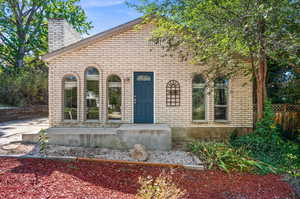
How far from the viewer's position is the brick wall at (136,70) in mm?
6613

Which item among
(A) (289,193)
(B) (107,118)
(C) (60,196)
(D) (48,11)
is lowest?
(A) (289,193)

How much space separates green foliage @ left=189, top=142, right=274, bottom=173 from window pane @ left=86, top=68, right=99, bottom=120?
4.18 m

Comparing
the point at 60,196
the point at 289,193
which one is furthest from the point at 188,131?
the point at 60,196

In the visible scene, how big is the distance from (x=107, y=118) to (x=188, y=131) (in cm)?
329

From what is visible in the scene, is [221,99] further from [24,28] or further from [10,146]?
[24,28]

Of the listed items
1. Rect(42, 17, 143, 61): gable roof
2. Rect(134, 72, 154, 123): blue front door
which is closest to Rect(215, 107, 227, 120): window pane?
Rect(134, 72, 154, 123): blue front door

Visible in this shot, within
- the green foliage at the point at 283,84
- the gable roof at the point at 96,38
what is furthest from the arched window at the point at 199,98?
the gable roof at the point at 96,38

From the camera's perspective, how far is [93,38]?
648 centimetres

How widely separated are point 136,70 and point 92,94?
6.67ft

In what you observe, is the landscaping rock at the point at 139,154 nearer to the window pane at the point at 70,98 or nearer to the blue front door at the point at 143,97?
the blue front door at the point at 143,97

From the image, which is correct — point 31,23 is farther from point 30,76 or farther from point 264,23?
point 264,23

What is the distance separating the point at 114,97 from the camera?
6801 millimetres

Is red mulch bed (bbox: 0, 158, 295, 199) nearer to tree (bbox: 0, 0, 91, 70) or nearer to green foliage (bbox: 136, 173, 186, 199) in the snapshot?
green foliage (bbox: 136, 173, 186, 199)

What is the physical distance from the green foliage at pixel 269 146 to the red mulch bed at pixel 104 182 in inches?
36.9
